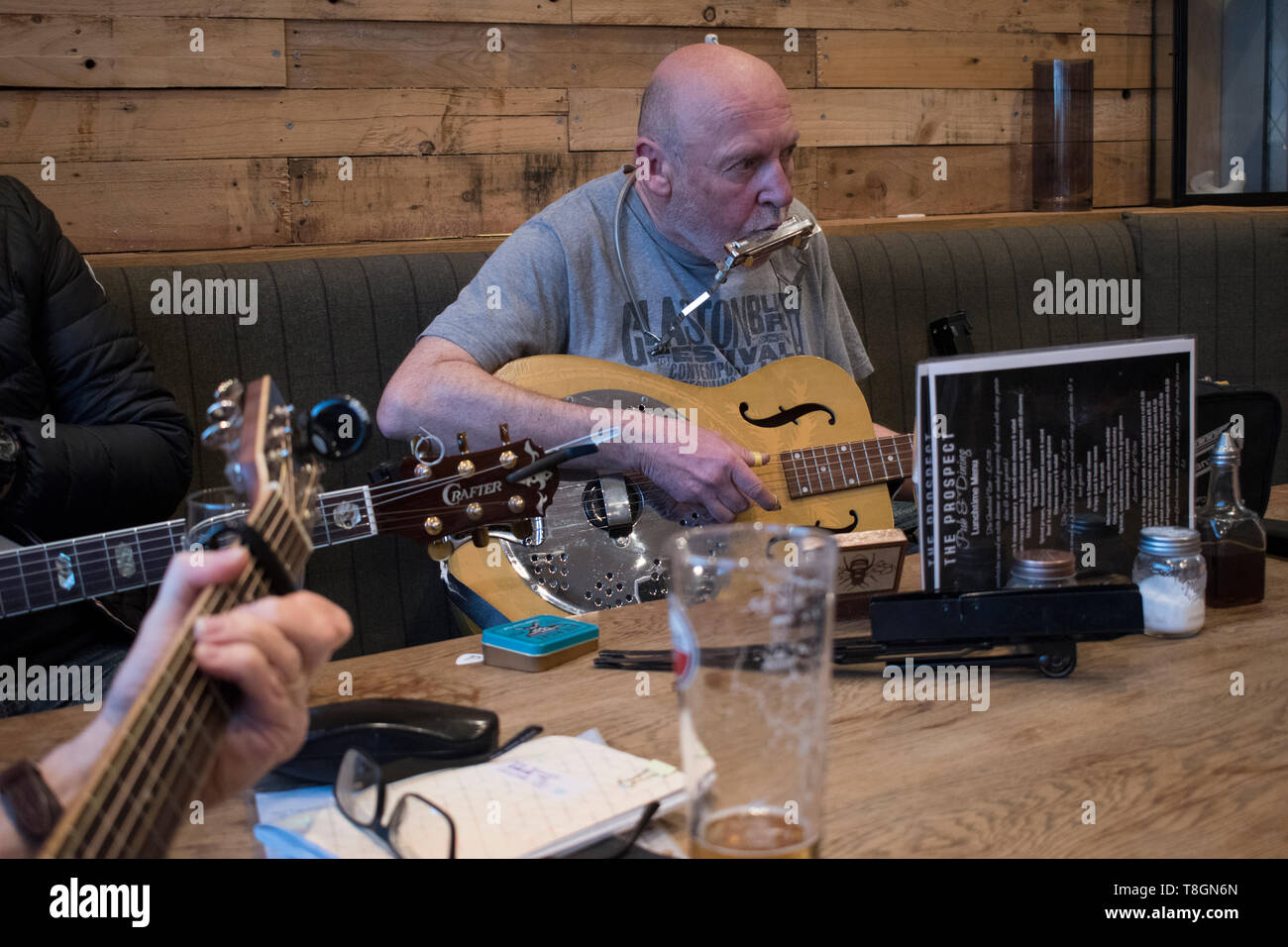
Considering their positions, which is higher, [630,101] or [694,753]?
[630,101]

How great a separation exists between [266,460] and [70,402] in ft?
3.97

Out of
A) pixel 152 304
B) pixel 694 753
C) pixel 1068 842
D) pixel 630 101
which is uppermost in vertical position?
pixel 630 101

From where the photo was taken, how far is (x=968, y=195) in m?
2.94

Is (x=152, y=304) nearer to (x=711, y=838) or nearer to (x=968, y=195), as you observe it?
(x=711, y=838)

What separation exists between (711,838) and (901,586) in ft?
2.40

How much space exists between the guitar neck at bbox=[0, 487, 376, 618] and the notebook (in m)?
0.52

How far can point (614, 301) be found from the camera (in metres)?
1.89

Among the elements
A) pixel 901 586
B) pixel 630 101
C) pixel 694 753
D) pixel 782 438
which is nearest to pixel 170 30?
pixel 630 101

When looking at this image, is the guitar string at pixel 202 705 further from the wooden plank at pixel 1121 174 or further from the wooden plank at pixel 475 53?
the wooden plank at pixel 1121 174

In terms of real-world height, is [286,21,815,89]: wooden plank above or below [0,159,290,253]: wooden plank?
above

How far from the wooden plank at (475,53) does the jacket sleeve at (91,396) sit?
73 cm

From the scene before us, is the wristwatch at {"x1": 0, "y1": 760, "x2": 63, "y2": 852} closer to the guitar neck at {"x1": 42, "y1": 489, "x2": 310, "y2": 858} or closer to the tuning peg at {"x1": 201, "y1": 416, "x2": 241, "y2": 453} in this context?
the guitar neck at {"x1": 42, "y1": 489, "x2": 310, "y2": 858}

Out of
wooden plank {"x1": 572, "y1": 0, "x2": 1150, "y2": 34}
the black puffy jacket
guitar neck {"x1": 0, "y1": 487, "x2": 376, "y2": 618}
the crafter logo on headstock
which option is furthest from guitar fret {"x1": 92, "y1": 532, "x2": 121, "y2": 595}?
wooden plank {"x1": 572, "y1": 0, "x2": 1150, "y2": 34}

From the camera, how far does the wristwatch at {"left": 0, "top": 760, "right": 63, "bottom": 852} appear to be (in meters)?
0.62
